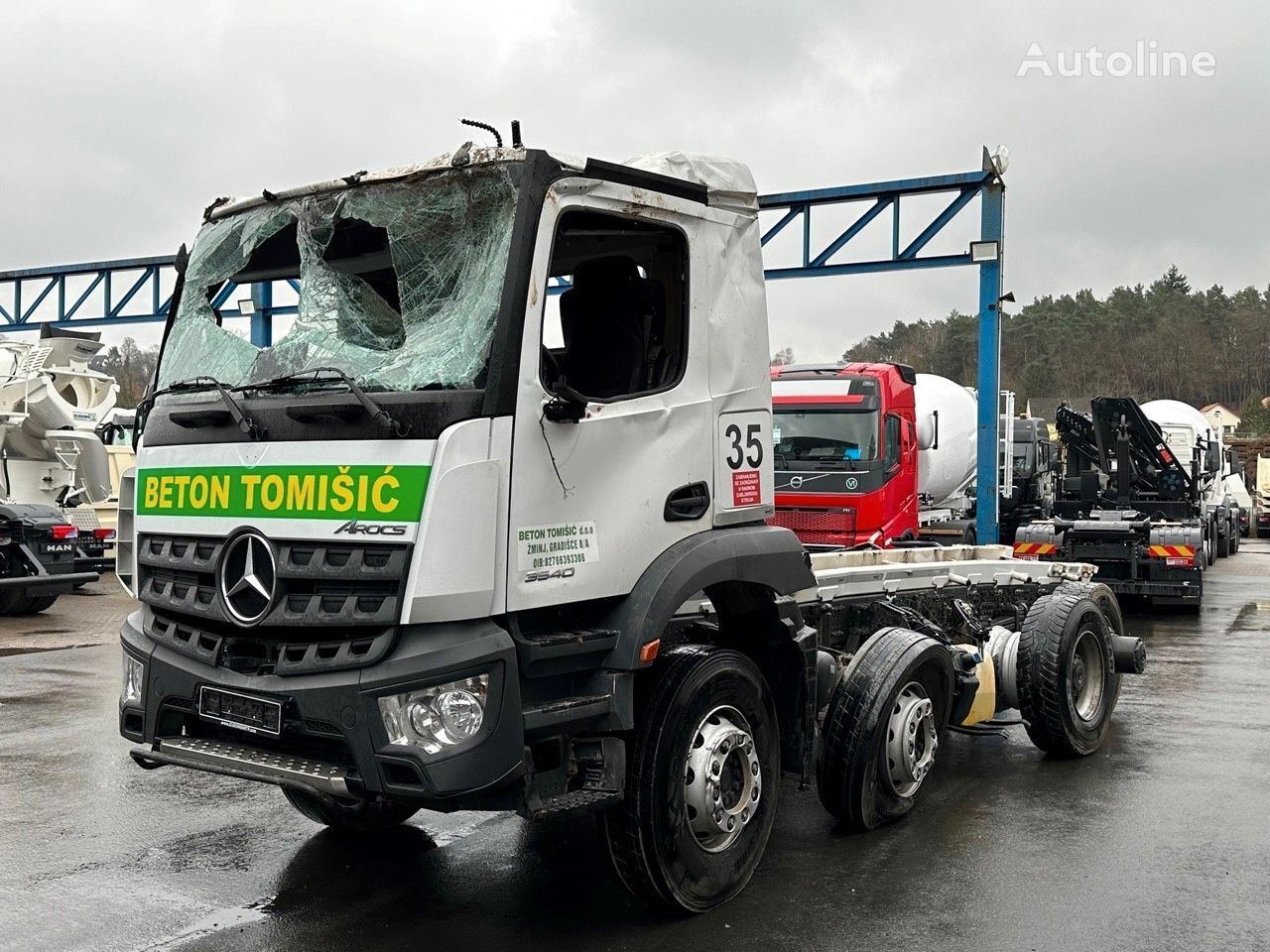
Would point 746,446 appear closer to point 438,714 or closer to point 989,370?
point 438,714

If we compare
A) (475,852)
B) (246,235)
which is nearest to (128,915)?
(475,852)

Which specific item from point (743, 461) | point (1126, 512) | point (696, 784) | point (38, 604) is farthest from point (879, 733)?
point (38, 604)

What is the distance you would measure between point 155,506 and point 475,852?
2.13 meters

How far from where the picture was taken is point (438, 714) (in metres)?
4.00

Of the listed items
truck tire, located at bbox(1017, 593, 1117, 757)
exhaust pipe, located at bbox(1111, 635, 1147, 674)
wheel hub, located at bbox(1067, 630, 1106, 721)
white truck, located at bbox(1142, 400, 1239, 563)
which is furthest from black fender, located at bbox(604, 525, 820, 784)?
white truck, located at bbox(1142, 400, 1239, 563)

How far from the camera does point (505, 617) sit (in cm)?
416

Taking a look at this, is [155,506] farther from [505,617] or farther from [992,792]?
[992,792]

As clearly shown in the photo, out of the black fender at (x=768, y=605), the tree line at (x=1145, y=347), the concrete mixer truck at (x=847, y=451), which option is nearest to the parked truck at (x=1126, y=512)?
the concrete mixer truck at (x=847, y=451)

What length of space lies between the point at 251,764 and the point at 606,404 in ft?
5.62

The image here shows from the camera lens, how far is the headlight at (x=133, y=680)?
4668 mm

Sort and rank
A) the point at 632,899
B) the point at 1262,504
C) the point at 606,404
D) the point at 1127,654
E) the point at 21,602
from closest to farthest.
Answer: the point at 606,404
the point at 632,899
the point at 1127,654
the point at 21,602
the point at 1262,504

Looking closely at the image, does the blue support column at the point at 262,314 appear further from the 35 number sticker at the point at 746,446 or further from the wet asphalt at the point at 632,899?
the wet asphalt at the point at 632,899

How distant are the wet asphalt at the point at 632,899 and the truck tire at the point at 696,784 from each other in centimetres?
19

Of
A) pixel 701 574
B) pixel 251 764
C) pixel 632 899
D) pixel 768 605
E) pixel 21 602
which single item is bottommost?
pixel 632 899
